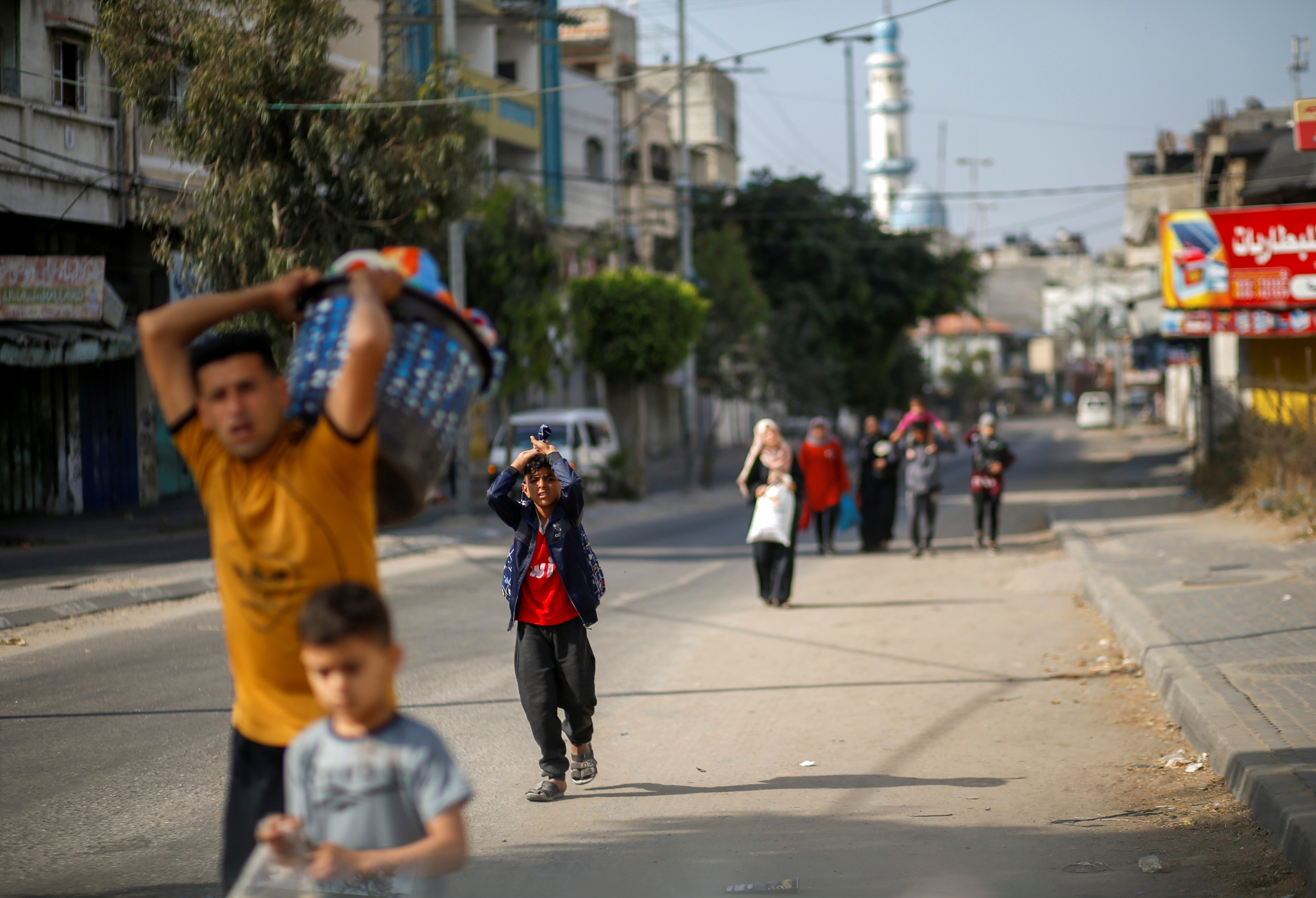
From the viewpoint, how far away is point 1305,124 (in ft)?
29.3

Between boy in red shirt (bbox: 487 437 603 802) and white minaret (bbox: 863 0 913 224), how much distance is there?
419 ft

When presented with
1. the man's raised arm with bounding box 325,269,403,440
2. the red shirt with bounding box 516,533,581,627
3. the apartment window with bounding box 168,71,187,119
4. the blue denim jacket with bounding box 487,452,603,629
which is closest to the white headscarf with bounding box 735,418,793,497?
the blue denim jacket with bounding box 487,452,603,629

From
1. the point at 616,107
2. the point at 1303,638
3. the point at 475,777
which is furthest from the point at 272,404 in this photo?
the point at 616,107

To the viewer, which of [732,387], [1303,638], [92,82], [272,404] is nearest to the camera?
[272,404]

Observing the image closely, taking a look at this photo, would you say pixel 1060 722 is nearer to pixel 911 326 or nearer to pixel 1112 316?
pixel 911 326

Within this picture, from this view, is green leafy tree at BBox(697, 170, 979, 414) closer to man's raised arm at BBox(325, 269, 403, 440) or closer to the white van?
the white van

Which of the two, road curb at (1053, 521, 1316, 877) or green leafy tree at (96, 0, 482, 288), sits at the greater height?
green leafy tree at (96, 0, 482, 288)

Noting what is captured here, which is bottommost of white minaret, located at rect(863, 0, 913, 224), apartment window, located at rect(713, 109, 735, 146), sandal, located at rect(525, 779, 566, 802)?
sandal, located at rect(525, 779, 566, 802)

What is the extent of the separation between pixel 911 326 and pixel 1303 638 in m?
43.4

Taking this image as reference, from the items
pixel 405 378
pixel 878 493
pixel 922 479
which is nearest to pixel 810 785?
pixel 405 378

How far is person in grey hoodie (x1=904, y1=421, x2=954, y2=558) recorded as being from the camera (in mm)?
16328

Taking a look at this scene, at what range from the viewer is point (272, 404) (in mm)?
2777

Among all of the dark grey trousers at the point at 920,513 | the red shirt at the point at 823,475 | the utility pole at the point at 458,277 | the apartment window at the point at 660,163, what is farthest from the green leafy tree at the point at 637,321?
the apartment window at the point at 660,163

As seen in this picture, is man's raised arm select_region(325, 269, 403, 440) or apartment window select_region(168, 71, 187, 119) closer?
man's raised arm select_region(325, 269, 403, 440)
